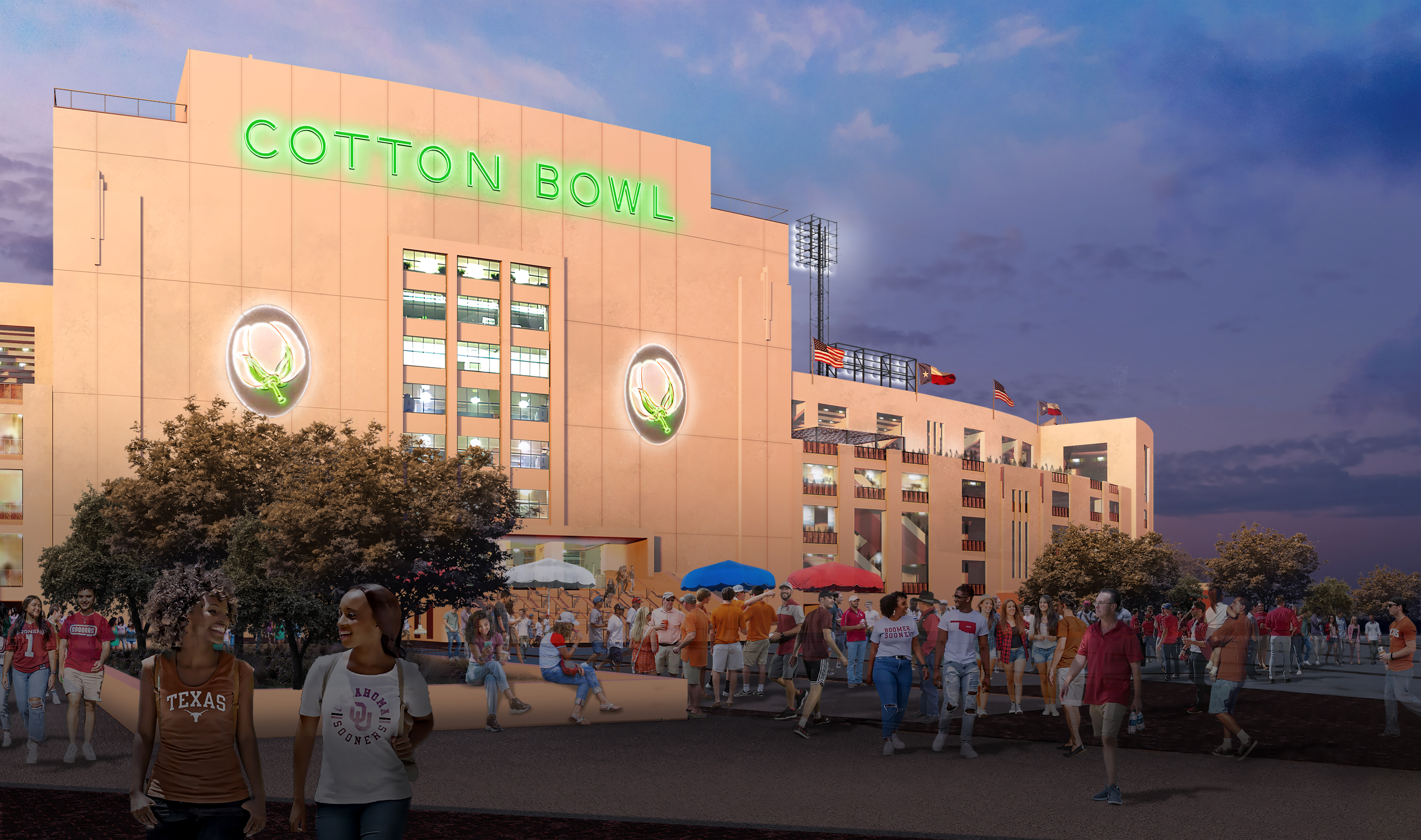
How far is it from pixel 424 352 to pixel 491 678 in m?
36.7

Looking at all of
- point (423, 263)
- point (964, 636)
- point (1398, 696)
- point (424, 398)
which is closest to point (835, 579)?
point (1398, 696)

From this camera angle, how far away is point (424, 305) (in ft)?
162

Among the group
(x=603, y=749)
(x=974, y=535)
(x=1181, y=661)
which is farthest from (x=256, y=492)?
(x=974, y=535)

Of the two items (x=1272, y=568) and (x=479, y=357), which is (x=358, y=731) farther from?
(x=1272, y=568)

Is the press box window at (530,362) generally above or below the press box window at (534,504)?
above

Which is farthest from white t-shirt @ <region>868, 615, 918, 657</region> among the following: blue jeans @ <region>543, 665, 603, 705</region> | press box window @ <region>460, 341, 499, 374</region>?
press box window @ <region>460, 341, 499, 374</region>

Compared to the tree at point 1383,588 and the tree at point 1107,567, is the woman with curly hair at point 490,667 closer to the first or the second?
the tree at point 1107,567

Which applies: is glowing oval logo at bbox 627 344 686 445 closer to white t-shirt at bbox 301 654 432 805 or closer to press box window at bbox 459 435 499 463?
press box window at bbox 459 435 499 463

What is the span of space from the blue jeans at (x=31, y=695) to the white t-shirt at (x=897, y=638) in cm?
897

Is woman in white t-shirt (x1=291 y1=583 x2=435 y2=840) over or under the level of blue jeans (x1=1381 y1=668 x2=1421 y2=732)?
over

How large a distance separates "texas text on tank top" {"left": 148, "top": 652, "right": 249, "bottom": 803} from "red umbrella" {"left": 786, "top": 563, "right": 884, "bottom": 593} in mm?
23554

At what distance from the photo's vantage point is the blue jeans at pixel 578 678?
14773 millimetres

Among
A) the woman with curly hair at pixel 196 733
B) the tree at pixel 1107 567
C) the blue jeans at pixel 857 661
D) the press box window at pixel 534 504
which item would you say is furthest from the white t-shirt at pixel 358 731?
the tree at pixel 1107 567

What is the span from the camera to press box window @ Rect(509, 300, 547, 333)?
5112cm
